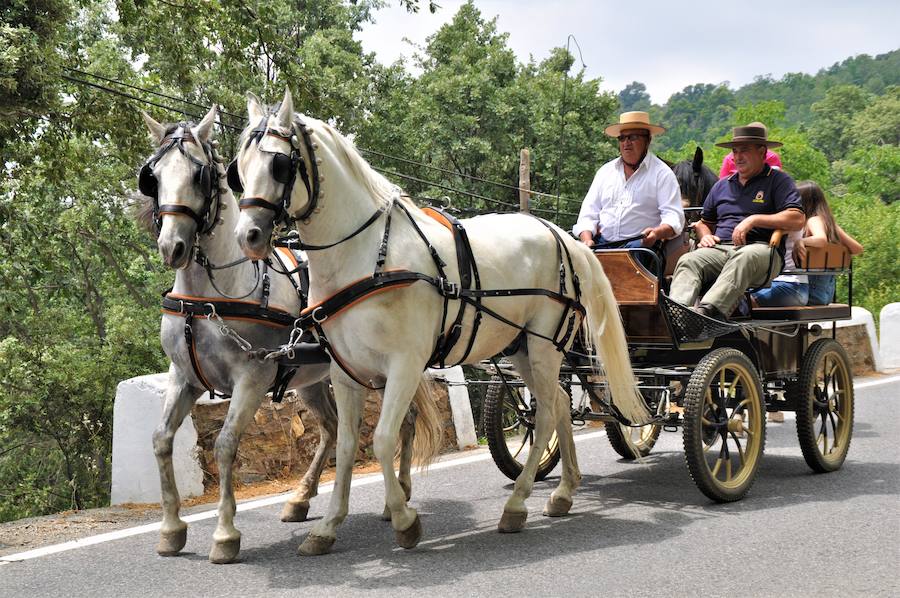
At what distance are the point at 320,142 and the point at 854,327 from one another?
34.2 feet

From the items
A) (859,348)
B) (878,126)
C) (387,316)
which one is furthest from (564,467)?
(878,126)

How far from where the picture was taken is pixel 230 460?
5.61 metres

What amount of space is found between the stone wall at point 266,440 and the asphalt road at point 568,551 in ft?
2.71

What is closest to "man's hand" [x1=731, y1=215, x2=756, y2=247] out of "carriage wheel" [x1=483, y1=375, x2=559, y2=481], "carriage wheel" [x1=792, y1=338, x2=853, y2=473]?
"carriage wheel" [x1=792, y1=338, x2=853, y2=473]

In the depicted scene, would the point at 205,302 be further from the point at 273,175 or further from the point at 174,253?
the point at 273,175

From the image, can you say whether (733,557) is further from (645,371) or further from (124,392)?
(124,392)

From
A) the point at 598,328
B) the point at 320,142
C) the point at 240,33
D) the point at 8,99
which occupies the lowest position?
the point at 598,328

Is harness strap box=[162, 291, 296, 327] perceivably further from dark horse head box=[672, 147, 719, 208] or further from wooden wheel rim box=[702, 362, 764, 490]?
dark horse head box=[672, 147, 719, 208]

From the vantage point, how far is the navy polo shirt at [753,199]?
747 centimetres

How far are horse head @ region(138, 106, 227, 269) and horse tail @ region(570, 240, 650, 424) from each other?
2.46 metres

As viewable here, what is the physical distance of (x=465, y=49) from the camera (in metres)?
33.7

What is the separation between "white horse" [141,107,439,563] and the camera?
5.46 m

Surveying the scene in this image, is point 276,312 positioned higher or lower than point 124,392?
higher

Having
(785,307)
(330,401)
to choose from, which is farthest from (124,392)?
(785,307)
